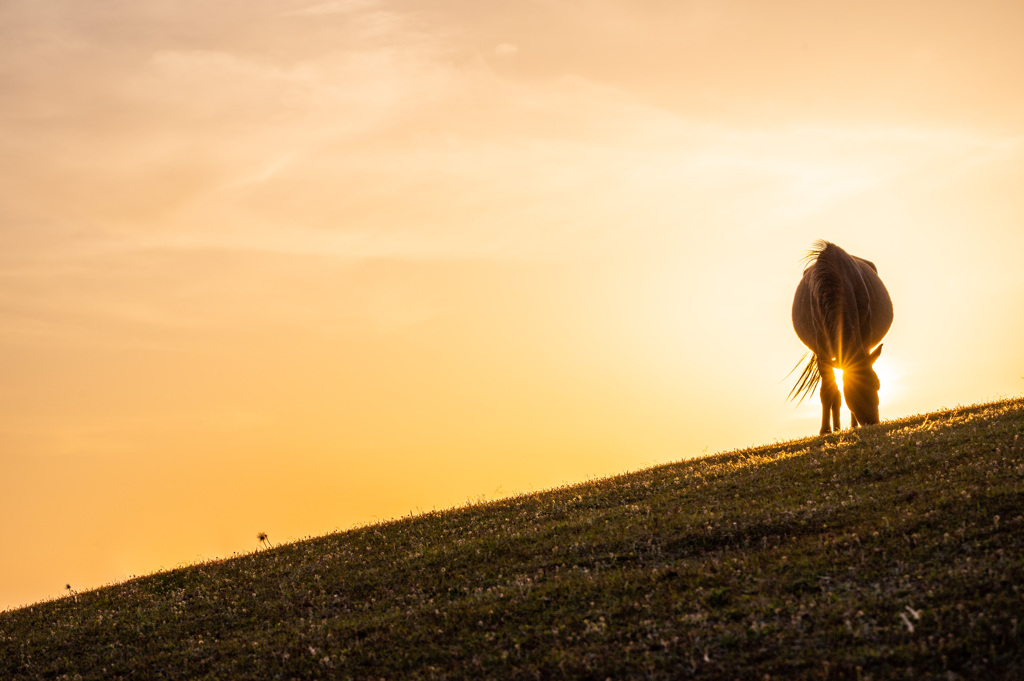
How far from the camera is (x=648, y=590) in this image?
39.0 ft

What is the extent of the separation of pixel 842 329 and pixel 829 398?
289 centimetres

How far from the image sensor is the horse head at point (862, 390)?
22.6m

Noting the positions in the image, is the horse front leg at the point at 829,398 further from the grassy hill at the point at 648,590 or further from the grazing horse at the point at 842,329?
the grassy hill at the point at 648,590

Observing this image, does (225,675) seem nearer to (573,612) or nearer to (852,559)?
(573,612)

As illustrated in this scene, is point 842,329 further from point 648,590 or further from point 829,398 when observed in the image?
point 648,590

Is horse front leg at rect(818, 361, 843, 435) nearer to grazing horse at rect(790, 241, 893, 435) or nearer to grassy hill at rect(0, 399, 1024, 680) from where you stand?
grazing horse at rect(790, 241, 893, 435)

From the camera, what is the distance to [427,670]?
421 inches

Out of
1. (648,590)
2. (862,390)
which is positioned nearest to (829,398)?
(862,390)

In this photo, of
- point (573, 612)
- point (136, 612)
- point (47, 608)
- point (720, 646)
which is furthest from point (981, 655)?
point (47, 608)

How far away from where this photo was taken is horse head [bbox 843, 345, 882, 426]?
22.6 meters

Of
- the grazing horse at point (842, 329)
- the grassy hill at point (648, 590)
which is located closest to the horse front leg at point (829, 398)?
the grazing horse at point (842, 329)

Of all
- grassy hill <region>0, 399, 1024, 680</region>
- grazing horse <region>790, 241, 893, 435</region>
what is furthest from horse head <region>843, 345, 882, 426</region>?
grassy hill <region>0, 399, 1024, 680</region>

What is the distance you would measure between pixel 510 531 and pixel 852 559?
7.13 m

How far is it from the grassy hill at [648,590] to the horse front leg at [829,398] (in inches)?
203
